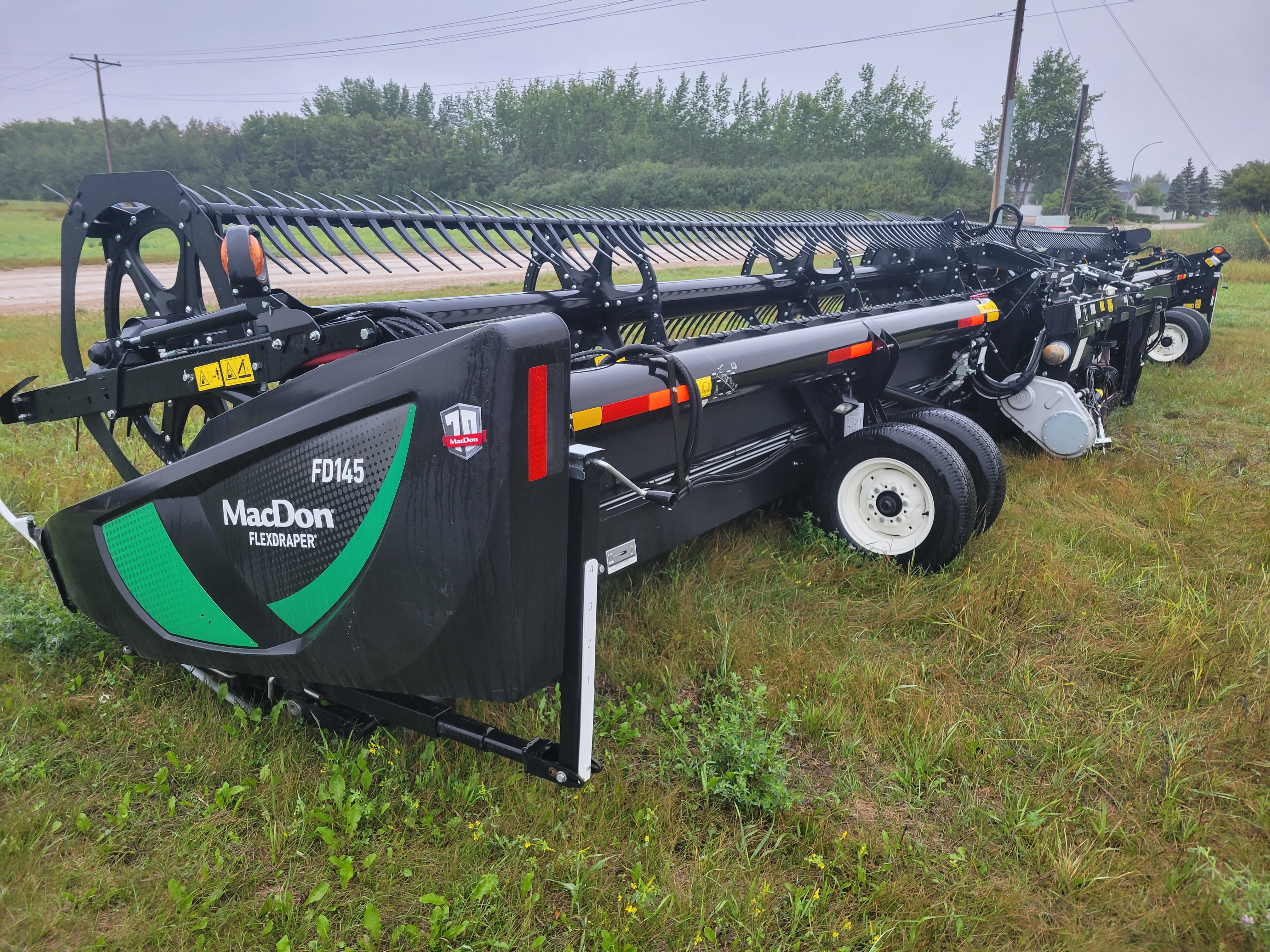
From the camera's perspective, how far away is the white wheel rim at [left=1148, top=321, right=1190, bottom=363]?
8.69 meters

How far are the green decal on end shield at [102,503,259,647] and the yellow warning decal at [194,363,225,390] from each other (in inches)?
13.1

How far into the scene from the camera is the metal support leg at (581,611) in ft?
6.22

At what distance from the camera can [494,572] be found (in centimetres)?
177

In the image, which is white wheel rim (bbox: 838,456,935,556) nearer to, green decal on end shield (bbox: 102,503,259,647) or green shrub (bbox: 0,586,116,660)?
green decal on end shield (bbox: 102,503,259,647)

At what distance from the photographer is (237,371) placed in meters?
2.27

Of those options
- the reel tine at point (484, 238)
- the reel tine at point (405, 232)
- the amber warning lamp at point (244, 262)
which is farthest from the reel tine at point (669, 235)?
the amber warning lamp at point (244, 262)

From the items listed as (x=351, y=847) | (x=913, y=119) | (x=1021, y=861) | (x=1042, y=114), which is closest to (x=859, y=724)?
(x=1021, y=861)

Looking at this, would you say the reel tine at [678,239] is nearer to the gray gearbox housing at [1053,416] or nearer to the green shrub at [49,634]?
the gray gearbox housing at [1053,416]

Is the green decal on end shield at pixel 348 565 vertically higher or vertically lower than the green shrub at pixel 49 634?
higher

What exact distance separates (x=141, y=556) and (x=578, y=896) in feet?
4.70

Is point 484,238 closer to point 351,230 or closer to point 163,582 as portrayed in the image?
point 351,230

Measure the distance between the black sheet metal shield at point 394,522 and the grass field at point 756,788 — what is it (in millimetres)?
393

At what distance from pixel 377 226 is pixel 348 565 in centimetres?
222

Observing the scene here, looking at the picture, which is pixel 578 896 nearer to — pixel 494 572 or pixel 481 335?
pixel 494 572
